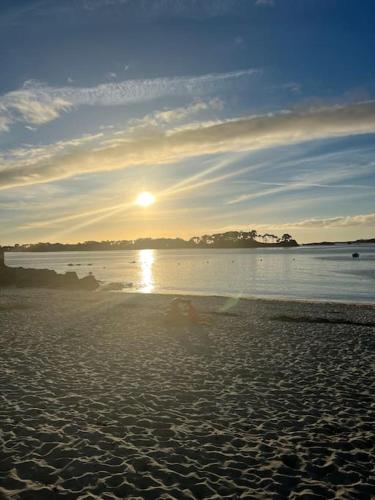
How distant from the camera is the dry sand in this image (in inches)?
296

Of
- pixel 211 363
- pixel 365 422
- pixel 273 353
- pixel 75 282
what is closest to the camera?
pixel 365 422

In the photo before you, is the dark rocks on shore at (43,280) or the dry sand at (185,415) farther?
the dark rocks on shore at (43,280)

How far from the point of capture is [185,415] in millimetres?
10750

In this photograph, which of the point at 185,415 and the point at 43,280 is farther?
the point at 43,280

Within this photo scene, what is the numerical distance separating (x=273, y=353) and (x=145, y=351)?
5.62 meters

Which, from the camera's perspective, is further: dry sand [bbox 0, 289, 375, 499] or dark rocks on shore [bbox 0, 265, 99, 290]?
dark rocks on shore [bbox 0, 265, 99, 290]

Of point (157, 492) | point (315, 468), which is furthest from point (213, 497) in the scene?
point (315, 468)

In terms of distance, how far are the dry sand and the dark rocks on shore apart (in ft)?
110

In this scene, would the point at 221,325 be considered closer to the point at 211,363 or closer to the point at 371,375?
the point at 211,363

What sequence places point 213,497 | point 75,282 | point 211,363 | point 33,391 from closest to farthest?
point 213,497
point 33,391
point 211,363
point 75,282

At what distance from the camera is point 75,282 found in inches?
2206

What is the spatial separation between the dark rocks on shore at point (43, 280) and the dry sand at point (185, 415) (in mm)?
33618

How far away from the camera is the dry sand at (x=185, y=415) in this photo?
7.51 metres

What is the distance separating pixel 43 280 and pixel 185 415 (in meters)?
50.5
